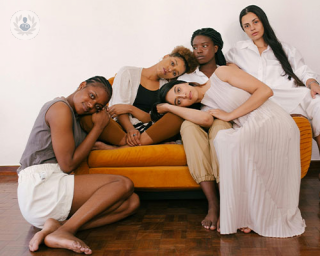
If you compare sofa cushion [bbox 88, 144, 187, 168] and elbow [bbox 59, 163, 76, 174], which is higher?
elbow [bbox 59, 163, 76, 174]

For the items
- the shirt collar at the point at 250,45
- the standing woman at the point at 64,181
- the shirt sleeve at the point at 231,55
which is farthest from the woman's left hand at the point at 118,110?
the shirt collar at the point at 250,45

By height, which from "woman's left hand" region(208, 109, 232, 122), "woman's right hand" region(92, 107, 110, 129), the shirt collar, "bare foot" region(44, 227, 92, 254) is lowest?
"bare foot" region(44, 227, 92, 254)

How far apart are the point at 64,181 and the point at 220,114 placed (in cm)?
109

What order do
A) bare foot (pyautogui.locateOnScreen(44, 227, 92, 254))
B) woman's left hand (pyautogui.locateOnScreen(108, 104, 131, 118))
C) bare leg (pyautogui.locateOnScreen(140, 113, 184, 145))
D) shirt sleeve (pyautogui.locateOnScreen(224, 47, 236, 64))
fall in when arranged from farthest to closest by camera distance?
shirt sleeve (pyautogui.locateOnScreen(224, 47, 236, 64))
woman's left hand (pyautogui.locateOnScreen(108, 104, 131, 118))
bare leg (pyautogui.locateOnScreen(140, 113, 184, 145))
bare foot (pyautogui.locateOnScreen(44, 227, 92, 254))

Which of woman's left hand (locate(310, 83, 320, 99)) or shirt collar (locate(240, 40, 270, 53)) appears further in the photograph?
shirt collar (locate(240, 40, 270, 53))

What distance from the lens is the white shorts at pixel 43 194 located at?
6.62 feet

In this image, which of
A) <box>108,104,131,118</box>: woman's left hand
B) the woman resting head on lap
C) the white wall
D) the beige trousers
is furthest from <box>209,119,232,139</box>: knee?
the white wall

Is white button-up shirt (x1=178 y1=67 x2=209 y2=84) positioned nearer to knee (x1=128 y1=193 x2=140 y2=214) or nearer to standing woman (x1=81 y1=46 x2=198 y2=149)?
standing woman (x1=81 y1=46 x2=198 y2=149)

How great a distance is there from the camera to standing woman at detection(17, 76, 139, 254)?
2.02 meters

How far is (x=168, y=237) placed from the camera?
2010mm

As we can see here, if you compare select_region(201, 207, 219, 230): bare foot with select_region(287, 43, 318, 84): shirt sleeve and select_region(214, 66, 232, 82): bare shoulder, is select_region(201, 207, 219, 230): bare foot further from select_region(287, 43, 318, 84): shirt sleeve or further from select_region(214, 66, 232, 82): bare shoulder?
select_region(287, 43, 318, 84): shirt sleeve

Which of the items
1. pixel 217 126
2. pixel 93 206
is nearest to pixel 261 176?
pixel 217 126

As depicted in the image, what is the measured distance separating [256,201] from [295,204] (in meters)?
0.24

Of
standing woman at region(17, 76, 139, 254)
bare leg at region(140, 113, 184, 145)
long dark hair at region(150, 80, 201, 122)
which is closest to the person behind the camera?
standing woman at region(17, 76, 139, 254)
